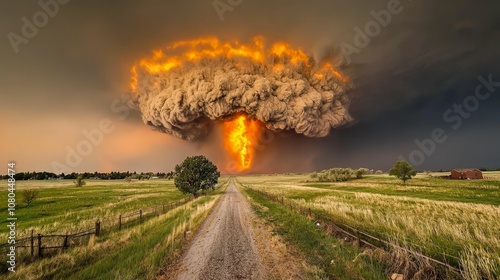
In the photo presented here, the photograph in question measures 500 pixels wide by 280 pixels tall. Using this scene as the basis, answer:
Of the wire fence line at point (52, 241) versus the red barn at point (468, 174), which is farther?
the red barn at point (468, 174)

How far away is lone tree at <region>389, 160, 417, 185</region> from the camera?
216ft

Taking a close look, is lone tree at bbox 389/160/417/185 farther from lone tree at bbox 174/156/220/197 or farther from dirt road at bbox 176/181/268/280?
dirt road at bbox 176/181/268/280

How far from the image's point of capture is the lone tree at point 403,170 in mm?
65688

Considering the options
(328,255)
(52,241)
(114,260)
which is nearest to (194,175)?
(52,241)

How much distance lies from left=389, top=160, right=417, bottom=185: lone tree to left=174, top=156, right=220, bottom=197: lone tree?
5373cm

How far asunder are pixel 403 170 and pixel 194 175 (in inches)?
2342

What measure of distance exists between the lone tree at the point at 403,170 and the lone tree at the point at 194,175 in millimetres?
53725

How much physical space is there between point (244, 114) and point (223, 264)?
78834 millimetres

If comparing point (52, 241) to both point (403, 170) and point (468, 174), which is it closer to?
point (403, 170)

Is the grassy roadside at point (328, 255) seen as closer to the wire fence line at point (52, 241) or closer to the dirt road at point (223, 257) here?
the dirt road at point (223, 257)

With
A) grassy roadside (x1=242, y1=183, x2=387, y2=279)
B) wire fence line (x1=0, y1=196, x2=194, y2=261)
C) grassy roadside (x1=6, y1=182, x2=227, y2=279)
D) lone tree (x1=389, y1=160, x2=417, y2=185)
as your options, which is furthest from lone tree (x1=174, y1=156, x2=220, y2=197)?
lone tree (x1=389, y1=160, x2=417, y2=185)

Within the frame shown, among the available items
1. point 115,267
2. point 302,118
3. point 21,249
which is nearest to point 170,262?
point 115,267

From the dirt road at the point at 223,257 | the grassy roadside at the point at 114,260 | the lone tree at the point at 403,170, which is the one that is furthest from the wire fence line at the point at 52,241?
the lone tree at the point at 403,170

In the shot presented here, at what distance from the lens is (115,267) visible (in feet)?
30.6
